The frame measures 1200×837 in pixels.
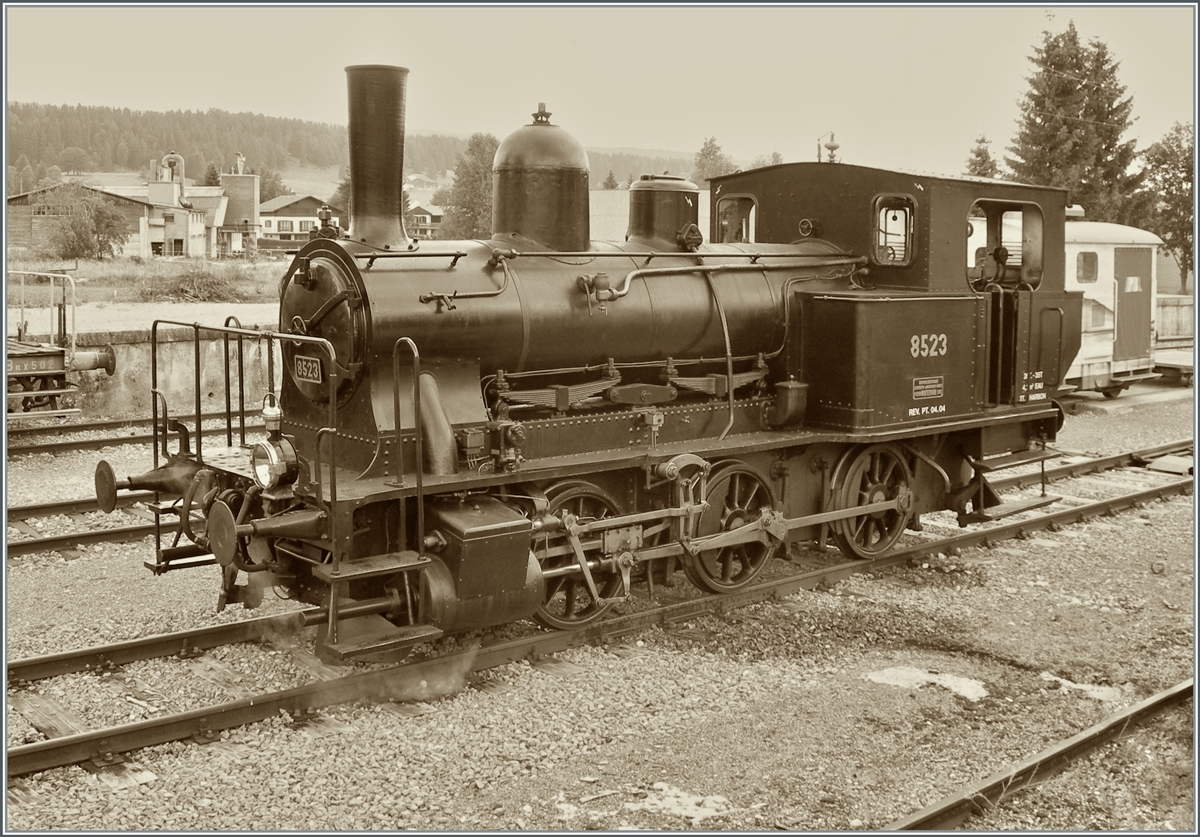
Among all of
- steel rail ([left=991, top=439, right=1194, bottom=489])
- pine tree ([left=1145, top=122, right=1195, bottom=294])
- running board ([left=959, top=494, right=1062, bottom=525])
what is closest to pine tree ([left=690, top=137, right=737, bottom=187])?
pine tree ([left=1145, top=122, right=1195, bottom=294])

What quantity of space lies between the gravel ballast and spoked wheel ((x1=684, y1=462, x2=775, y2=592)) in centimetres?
40

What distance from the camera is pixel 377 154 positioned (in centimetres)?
720

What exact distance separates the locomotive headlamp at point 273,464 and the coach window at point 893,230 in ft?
17.8

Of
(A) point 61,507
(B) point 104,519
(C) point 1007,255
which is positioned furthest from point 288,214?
(C) point 1007,255

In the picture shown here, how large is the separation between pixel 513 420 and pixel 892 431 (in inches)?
137

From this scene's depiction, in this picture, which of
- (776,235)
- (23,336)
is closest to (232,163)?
(23,336)

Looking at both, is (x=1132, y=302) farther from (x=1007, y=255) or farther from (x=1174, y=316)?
(x=1007, y=255)

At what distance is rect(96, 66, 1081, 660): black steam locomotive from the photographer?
6926 millimetres

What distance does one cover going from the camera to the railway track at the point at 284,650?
233 inches

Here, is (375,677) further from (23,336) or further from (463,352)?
(23,336)

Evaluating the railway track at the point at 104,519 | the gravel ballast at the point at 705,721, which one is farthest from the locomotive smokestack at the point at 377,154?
the gravel ballast at the point at 705,721

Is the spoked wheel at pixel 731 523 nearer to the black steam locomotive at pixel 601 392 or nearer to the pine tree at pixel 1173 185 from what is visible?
the black steam locomotive at pixel 601 392

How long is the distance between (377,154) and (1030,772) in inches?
207

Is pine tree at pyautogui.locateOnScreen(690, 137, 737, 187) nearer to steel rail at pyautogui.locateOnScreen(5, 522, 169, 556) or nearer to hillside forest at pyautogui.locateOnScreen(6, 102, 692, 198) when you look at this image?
hillside forest at pyautogui.locateOnScreen(6, 102, 692, 198)
